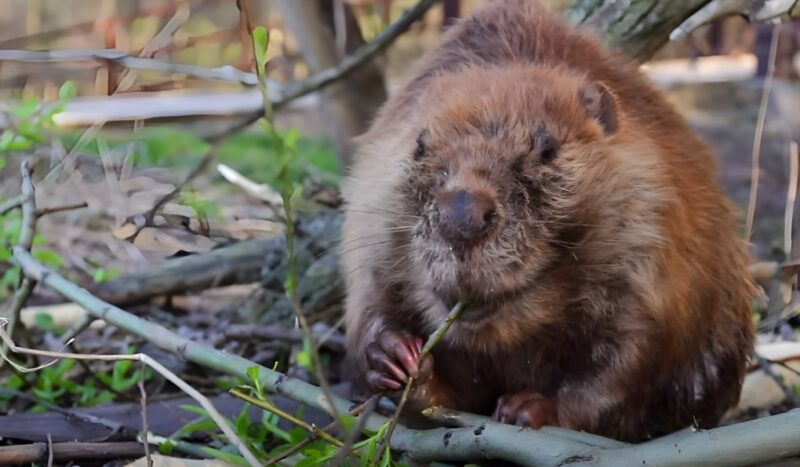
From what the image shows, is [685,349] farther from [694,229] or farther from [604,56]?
[604,56]

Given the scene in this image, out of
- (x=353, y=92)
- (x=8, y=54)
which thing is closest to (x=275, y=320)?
(x=8, y=54)

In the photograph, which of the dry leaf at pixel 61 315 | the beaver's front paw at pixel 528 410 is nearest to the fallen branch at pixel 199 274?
the dry leaf at pixel 61 315

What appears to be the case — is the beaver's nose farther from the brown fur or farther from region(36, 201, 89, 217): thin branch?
region(36, 201, 89, 217): thin branch

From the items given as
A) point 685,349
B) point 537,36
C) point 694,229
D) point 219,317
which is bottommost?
point 219,317

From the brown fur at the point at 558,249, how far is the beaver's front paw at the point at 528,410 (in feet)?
0.05

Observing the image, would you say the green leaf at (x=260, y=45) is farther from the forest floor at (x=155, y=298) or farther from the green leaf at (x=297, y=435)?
the green leaf at (x=297, y=435)

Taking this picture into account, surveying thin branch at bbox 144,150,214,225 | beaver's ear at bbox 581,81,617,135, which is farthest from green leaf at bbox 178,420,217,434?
→ beaver's ear at bbox 581,81,617,135

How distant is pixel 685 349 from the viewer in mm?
2324

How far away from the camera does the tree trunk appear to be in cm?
478

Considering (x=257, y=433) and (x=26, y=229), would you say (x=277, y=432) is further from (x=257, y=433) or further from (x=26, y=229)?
(x=26, y=229)

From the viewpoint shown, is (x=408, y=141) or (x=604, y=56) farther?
(x=604, y=56)

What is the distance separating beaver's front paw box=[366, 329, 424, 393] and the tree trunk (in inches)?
106

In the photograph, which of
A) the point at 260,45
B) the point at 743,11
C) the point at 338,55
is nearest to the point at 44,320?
the point at 260,45

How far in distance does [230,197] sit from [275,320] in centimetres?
94
